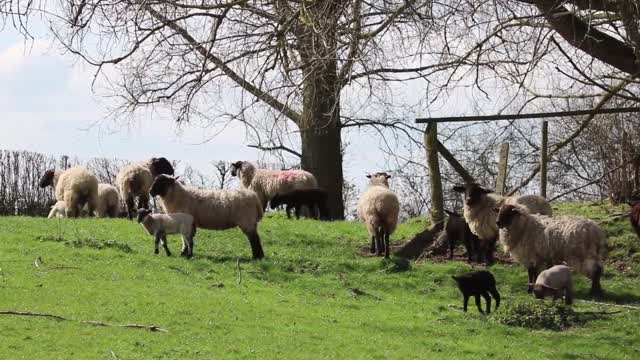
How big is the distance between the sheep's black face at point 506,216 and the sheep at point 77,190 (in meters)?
9.68

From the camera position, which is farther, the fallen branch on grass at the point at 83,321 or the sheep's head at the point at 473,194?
the sheep's head at the point at 473,194

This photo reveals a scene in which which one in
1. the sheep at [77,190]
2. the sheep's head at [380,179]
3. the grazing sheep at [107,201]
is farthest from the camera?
the grazing sheep at [107,201]

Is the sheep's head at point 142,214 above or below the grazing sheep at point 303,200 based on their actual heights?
below

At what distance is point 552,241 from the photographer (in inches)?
547

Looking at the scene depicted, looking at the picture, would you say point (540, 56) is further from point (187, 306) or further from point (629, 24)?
point (187, 306)

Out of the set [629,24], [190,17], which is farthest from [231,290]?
[629,24]

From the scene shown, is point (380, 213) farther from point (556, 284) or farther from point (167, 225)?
point (556, 284)

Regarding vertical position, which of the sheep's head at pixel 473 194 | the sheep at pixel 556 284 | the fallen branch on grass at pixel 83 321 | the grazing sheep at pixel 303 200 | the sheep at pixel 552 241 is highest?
the grazing sheep at pixel 303 200

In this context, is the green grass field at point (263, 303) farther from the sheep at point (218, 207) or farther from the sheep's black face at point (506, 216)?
the sheep's black face at point (506, 216)

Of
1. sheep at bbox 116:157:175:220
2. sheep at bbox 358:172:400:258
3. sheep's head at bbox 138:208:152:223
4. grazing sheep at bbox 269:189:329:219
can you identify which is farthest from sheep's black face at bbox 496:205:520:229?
grazing sheep at bbox 269:189:329:219

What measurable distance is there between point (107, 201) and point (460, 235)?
9.10 meters

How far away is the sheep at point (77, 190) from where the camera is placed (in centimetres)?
2047

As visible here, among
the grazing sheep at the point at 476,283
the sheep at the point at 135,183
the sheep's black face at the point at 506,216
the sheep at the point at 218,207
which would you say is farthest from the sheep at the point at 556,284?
the sheep at the point at 135,183

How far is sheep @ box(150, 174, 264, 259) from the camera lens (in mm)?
15594
